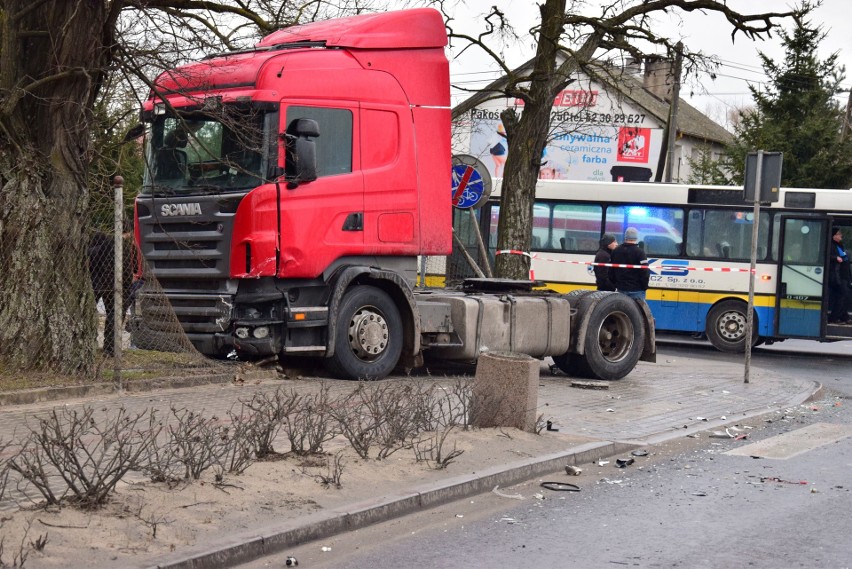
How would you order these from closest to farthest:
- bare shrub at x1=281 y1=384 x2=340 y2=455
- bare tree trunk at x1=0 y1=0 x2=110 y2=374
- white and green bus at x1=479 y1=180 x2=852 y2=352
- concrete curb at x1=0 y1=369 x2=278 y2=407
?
bare shrub at x1=281 y1=384 x2=340 y2=455 → concrete curb at x1=0 y1=369 x2=278 y2=407 → bare tree trunk at x1=0 y1=0 x2=110 y2=374 → white and green bus at x1=479 y1=180 x2=852 y2=352

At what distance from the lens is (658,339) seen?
27531 mm

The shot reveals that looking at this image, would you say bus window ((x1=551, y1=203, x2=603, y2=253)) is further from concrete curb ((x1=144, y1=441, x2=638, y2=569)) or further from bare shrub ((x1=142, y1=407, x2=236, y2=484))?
bare shrub ((x1=142, y1=407, x2=236, y2=484))

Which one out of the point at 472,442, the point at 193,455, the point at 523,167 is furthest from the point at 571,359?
the point at 193,455

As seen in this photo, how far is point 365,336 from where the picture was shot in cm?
1376

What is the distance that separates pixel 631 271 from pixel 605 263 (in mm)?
1024

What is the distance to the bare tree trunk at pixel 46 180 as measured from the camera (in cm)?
1171

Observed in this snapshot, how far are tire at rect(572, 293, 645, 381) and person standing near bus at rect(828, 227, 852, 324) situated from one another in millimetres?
8630

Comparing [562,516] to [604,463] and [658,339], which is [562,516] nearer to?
[604,463]

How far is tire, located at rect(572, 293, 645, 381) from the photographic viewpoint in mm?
15688

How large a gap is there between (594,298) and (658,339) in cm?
1206

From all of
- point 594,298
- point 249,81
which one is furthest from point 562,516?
point 594,298

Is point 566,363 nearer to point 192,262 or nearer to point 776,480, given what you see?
point 192,262

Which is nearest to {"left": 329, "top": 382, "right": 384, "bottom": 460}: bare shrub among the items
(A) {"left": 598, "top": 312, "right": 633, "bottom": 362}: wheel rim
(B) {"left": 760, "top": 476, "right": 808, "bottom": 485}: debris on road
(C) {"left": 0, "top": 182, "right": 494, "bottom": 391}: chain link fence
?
(B) {"left": 760, "top": 476, "right": 808, "bottom": 485}: debris on road

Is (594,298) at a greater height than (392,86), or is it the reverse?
(392,86)
